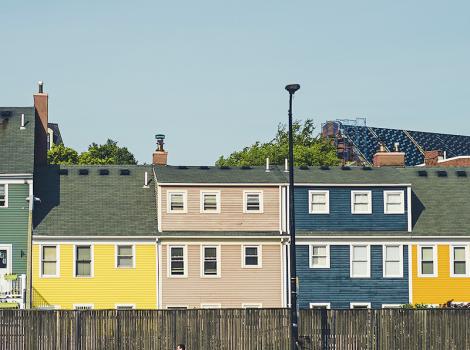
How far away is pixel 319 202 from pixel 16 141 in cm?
1719

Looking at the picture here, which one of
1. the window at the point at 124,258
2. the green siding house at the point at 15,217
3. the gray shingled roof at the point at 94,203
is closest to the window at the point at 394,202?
the gray shingled roof at the point at 94,203

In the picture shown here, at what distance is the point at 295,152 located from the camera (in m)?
86.2

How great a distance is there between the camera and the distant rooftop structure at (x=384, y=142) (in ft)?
340

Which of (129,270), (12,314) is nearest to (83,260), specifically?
(129,270)

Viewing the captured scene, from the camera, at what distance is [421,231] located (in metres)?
56.6

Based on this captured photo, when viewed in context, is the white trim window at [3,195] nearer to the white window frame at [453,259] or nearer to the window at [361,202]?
the window at [361,202]

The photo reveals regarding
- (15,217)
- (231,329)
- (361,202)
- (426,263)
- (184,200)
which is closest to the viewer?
(231,329)

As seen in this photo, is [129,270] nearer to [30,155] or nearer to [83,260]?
[83,260]

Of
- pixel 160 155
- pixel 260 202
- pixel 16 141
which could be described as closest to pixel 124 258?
pixel 260 202

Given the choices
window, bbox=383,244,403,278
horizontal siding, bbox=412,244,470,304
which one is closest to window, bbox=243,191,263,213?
window, bbox=383,244,403,278

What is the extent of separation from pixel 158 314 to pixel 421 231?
2300cm

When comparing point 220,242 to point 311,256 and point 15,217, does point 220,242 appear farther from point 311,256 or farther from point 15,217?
point 15,217

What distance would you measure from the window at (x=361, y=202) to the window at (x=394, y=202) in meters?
0.89

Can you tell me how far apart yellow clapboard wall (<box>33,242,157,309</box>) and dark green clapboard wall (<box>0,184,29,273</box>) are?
3.38 feet
